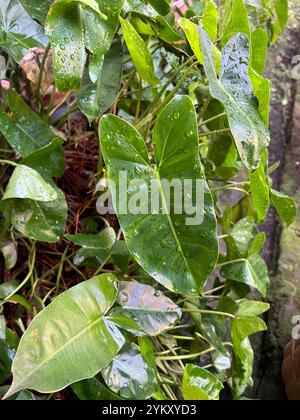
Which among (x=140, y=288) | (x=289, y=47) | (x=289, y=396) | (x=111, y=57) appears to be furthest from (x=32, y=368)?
(x=289, y=47)

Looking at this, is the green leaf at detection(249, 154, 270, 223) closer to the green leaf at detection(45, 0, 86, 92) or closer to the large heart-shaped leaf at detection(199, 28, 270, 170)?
the large heart-shaped leaf at detection(199, 28, 270, 170)

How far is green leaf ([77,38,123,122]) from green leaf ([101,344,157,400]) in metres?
0.39

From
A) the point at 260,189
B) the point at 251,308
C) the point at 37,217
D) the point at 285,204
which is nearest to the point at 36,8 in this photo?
the point at 37,217

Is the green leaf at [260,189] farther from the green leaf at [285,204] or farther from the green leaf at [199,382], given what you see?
the green leaf at [199,382]

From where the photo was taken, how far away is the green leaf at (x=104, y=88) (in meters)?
0.86

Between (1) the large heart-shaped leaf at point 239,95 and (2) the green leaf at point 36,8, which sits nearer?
(1) the large heart-shaped leaf at point 239,95

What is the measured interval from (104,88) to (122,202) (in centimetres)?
28

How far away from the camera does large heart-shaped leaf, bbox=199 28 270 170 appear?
0.66 metres

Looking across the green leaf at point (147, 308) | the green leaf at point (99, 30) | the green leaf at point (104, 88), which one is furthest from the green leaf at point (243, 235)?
the green leaf at point (99, 30)

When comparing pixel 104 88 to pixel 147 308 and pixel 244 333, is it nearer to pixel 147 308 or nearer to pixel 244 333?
pixel 147 308

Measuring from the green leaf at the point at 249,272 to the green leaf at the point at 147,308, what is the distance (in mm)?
236

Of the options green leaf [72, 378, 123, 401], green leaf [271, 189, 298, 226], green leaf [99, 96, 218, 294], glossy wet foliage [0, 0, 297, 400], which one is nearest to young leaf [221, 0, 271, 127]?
glossy wet foliage [0, 0, 297, 400]

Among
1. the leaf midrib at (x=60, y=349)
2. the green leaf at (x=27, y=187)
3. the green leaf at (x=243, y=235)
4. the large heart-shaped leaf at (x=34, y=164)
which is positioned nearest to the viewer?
the leaf midrib at (x=60, y=349)

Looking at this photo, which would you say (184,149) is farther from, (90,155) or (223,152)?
(90,155)
